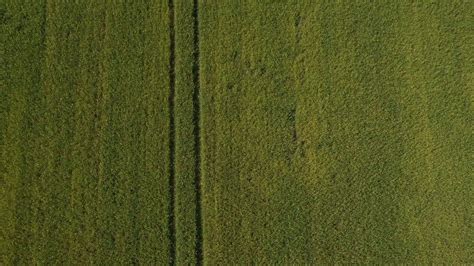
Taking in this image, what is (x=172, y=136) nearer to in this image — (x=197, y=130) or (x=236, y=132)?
(x=197, y=130)

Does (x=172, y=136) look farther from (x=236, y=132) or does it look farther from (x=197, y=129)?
(x=236, y=132)

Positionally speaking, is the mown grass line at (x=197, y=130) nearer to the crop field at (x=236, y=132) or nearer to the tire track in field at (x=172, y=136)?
the crop field at (x=236, y=132)

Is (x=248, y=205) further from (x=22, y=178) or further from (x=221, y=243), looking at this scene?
(x=22, y=178)

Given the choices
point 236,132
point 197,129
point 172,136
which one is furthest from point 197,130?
point 236,132

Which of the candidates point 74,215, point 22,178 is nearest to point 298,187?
point 74,215

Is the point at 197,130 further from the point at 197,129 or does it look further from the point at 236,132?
the point at 236,132

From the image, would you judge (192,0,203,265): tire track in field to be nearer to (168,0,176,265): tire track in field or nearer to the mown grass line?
the mown grass line

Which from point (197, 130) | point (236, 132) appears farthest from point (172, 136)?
point (236, 132)

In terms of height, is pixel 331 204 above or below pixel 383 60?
below

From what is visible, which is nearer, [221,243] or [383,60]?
[221,243]
